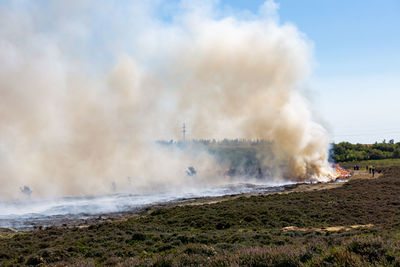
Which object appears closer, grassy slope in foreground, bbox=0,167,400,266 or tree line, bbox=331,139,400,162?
grassy slope in foreground, bbox=0,167,400,266

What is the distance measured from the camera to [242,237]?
15.9 meters

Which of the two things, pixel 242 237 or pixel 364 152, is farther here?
pixel 364 152

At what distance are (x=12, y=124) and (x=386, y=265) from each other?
45.9 m

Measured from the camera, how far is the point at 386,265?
7.05 m

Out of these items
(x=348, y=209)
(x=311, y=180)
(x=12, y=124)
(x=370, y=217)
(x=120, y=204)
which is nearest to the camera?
(x=370, y=217)

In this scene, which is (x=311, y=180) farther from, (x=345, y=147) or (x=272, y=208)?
(x=345, y=147)

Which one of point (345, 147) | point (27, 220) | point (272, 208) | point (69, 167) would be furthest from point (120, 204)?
point (345, 147)

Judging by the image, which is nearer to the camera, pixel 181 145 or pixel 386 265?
pixel 386 265

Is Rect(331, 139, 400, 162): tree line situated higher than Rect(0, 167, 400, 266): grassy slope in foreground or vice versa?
Rect(331, 139, 400, 162): tree line

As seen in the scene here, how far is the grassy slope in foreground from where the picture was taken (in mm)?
8648

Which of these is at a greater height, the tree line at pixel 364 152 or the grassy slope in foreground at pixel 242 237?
the tree line at pixel 364 152

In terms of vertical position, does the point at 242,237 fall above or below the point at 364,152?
below

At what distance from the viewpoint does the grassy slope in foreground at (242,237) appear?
865 cm

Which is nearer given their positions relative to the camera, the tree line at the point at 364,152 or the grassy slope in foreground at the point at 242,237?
the grassy slope in foreground at the point at 242,237
